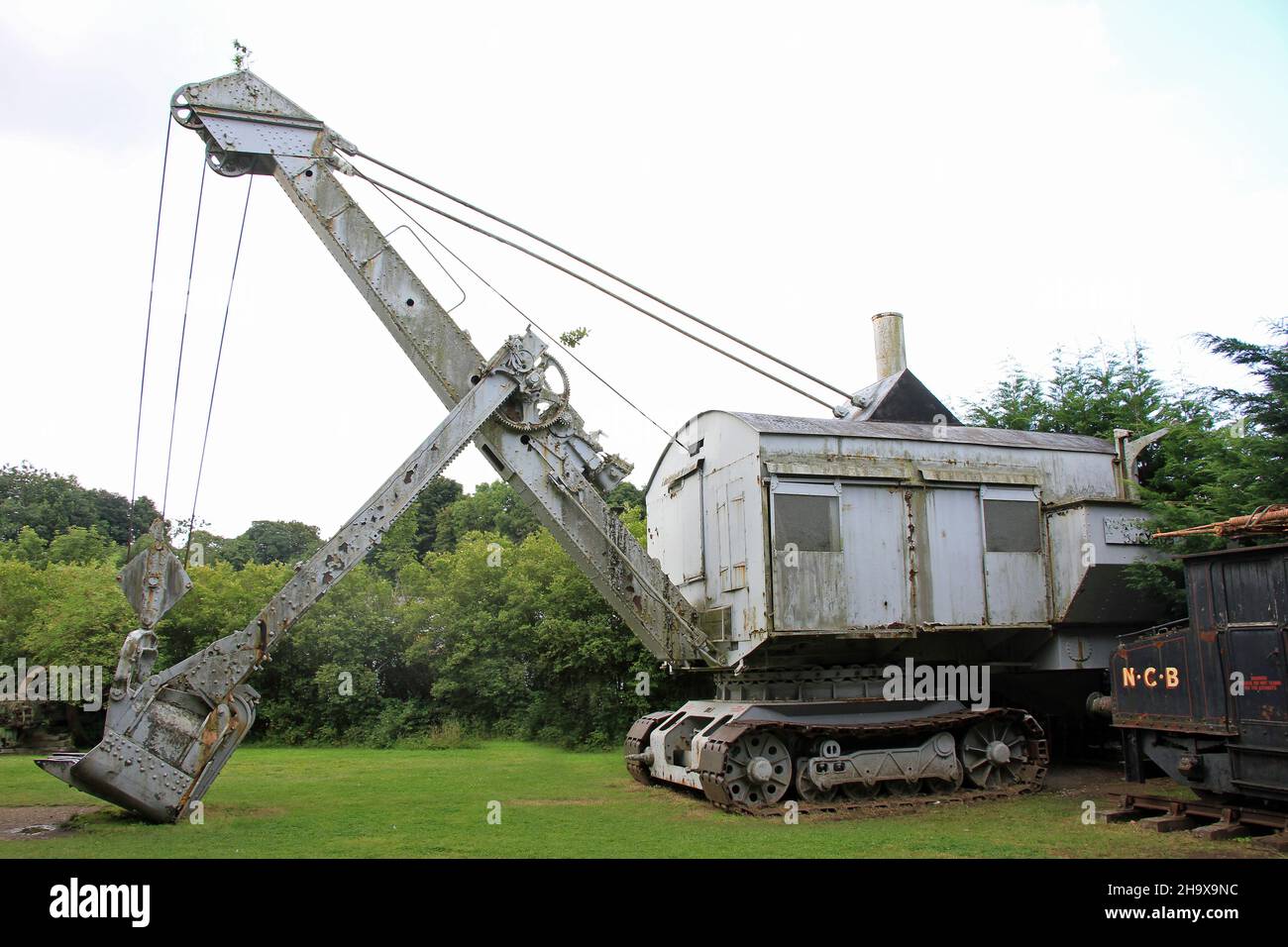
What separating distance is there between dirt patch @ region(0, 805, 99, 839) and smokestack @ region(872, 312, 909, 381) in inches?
577

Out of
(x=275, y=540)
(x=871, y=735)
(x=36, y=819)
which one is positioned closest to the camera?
(x=36, y=819)

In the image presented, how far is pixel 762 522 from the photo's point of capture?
13609 mm

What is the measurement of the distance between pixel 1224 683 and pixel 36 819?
13.2m

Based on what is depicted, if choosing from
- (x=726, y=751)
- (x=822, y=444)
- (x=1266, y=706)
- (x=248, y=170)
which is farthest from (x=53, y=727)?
(x=1266, y=706)

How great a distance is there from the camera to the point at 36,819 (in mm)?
11539

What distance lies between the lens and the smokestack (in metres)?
19.5

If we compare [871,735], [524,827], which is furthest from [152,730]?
[871,735]

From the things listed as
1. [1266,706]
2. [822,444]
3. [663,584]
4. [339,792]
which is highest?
[822,444]

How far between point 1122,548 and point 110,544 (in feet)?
139

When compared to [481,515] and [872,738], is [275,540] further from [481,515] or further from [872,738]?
[872,738]

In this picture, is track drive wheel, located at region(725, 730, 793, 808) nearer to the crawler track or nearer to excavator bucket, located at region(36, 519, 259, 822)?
the crawler track

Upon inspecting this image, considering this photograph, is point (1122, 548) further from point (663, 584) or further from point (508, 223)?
point (508, 223)

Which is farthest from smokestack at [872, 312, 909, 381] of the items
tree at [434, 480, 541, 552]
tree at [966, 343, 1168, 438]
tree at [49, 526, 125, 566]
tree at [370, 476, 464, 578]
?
tree at [49, 526, 125, 566]

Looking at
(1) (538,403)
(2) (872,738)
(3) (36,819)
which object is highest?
(1) (538,403)
